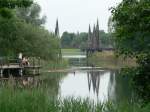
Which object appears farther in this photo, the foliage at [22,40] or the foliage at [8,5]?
the foliage at [22,40]

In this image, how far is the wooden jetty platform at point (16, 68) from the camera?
44.6 m

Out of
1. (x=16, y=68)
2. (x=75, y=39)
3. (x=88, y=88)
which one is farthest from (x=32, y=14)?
(x=75, y=39)

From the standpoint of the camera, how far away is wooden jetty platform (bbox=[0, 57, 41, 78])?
44581 millimetres

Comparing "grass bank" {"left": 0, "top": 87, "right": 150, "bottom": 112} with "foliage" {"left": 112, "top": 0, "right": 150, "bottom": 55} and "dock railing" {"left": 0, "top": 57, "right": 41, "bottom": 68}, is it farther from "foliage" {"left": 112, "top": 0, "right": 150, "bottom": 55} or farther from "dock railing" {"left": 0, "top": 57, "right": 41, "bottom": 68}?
"dock railing" {"left": 0, "top": 57, "right": 41, "bottom": 68}

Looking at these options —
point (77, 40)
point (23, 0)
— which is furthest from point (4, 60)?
point (77, 40)

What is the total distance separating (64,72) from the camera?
173 ft

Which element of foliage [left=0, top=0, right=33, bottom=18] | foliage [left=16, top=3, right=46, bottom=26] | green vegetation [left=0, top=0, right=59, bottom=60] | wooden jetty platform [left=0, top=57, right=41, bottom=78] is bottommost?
wooden jetty platform [left=0, top=57, right=41, bottom=78]

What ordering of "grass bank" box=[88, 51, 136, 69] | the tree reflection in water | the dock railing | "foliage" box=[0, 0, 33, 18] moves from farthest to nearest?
"grass bank" box=[88, 51, 136, 69]
the dock railing
the tree reflection in water
"foliage" box=[0, 0, 33, 18]

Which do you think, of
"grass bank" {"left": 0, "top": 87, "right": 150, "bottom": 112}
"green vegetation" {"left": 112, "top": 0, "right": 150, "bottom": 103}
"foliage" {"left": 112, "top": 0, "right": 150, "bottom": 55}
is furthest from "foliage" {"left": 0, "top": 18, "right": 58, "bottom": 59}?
"green vegetation" {"left": 112, "top": 0, "right": 150, "bottom": 103}

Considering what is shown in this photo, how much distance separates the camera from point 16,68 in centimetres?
4534

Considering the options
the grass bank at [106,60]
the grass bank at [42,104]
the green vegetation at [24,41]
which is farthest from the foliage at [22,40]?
the grass bank at [42,104]

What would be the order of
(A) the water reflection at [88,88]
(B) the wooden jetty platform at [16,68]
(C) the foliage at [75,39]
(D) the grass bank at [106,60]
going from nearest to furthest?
(A) the water reflection at [88,88], (B) the wooden jetty platform at [16,68], (D) the grass bank at [106,60], (C) the foliage at [75,39]

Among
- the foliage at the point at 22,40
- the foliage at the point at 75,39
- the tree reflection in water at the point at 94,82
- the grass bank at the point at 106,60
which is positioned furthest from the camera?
the foliage at the point at 75,39

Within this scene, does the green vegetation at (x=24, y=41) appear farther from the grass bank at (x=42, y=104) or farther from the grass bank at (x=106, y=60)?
the grass bank at (x=42, y=104)
